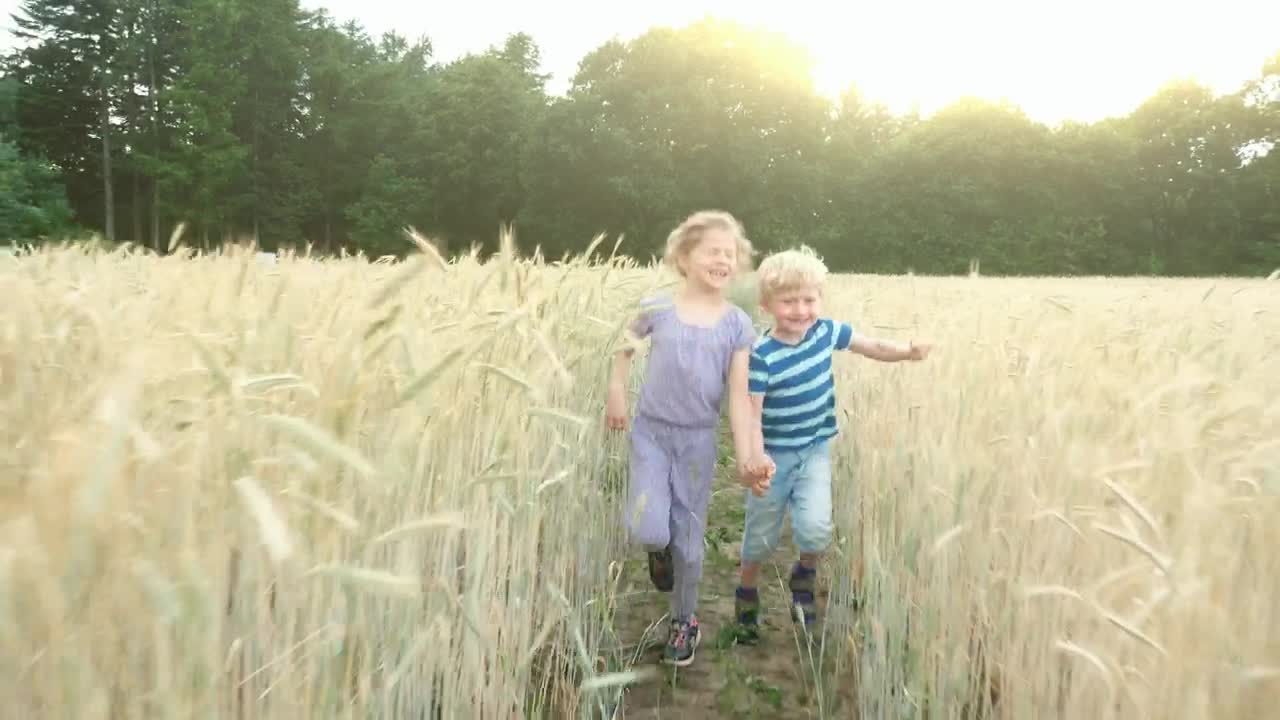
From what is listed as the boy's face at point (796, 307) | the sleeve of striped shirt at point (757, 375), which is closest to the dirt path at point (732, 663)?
the sleeve of striped shirt at point (757, 375)

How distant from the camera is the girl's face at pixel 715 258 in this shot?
2.64m

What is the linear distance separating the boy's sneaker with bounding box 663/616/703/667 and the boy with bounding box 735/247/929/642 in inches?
10.1

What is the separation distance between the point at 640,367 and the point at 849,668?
8.84 ft

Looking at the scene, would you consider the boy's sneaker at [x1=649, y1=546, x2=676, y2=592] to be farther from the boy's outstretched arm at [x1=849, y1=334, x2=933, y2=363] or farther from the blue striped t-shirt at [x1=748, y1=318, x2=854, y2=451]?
the boy's outstretched arm at [x1=849, y1=334, x2=933, y2=363]

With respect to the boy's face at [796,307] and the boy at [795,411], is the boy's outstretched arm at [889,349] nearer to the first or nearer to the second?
the boy at [795,411]

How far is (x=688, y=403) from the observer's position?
2.63 m

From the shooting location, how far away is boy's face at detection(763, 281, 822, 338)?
9.18 feet

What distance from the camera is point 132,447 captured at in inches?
28.9

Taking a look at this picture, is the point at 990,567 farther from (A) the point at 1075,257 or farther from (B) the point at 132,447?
(A) the point at 1075,257

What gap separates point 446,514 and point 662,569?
1658 mm

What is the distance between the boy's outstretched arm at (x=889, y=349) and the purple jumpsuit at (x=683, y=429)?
1.60 ft

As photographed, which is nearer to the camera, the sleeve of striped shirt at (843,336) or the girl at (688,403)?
the girl at (688,403)

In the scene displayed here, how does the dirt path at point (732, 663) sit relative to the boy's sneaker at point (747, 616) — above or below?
below

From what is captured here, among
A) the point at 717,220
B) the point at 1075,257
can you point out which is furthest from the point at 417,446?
the point at 1075,257
